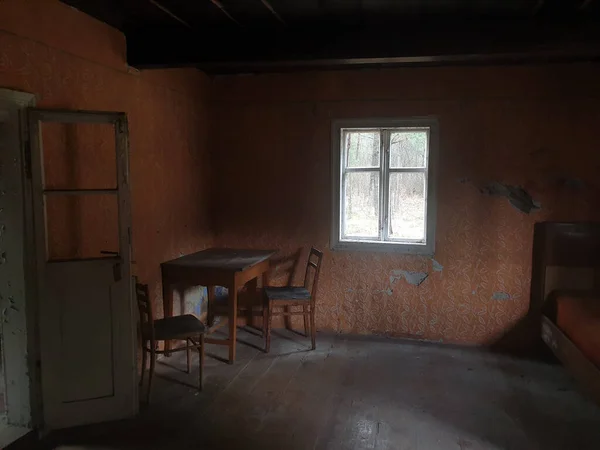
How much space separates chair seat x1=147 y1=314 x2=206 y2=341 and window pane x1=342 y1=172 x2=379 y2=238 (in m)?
1.86

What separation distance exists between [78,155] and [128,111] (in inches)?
24.7

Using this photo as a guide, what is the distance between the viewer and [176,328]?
3.45 m

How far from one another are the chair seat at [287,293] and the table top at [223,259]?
0.31m

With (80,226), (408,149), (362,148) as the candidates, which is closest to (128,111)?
(80,226)

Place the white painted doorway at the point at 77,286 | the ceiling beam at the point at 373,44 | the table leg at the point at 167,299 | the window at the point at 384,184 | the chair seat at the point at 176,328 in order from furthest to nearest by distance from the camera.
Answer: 1. the window at the point at 384,184
2. the table leg at the point at 167,299
3. the chair seat at the point at 176,328
4. the ceiling beam at the point at 373,44
5. the white painted doorway at the point at 77,286

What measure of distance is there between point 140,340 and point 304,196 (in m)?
2.04

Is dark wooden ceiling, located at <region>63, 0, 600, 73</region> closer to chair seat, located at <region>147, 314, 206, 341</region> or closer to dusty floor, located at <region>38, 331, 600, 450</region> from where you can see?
chair seat, located at <region>147, 314, 206, 341</region>

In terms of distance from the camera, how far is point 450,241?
175 inches

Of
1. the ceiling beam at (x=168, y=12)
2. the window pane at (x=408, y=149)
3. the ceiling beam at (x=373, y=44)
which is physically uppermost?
the ceiling beam at (x=168, y=12)

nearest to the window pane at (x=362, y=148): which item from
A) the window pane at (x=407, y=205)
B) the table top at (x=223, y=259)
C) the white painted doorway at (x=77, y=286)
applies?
the window pane at (x=407, y=205)

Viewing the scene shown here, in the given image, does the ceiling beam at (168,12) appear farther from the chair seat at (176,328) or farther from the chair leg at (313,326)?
the chair leg at (313,326)

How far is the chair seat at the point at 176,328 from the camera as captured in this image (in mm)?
3352

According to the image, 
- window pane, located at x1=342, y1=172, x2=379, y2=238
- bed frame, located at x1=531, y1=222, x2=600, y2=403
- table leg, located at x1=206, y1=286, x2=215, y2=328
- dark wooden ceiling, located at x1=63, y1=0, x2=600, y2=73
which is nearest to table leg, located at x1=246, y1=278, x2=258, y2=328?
table leg, located at x1=206, y1=286, x2=215, y2=328

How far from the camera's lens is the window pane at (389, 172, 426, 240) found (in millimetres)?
4527
